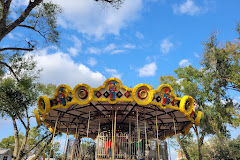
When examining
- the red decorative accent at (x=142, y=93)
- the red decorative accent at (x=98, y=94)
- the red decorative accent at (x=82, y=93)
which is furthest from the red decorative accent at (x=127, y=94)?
the red decorative accent at (x=82, y=93)

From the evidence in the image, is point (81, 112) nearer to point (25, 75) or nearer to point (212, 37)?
point (25, 75)

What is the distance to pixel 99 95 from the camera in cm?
959

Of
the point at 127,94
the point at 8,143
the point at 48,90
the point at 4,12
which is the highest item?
the point at 48,90

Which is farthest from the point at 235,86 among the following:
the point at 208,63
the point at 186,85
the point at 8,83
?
the point at 8,83

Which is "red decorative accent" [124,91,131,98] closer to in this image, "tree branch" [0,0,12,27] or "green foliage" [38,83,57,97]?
"tree branch" [0,0,12,27]

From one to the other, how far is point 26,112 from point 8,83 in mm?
3261

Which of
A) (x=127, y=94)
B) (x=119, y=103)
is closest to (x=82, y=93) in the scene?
(x=127, y=94)

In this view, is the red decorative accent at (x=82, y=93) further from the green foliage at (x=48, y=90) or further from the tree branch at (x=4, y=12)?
the green foliage at (x=48, y=90)

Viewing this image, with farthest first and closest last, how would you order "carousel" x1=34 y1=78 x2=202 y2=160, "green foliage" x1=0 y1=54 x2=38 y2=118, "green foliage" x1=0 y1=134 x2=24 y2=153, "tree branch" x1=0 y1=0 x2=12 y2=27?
"green foliage" x1=0 y1=134 x2=24 y2=153 < "green foliage" x1=0 y1=54 x2=38 y2=118 < "carousel" x1=34 y1=78 x2=202 y2=160 < "tree branch" x1=0 y1=0 x2=12 y2=27

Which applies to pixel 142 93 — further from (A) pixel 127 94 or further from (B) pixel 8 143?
(B) pixel 8 143

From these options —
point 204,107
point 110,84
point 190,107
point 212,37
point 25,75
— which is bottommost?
point 190,107

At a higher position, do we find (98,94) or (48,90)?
(48,90)

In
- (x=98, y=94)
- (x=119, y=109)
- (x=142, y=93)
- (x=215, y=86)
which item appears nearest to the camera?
(x=142, y=93)

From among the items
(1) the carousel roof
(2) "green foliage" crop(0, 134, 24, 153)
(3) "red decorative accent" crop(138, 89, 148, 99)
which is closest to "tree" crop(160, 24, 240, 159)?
(1) the carousel roof
